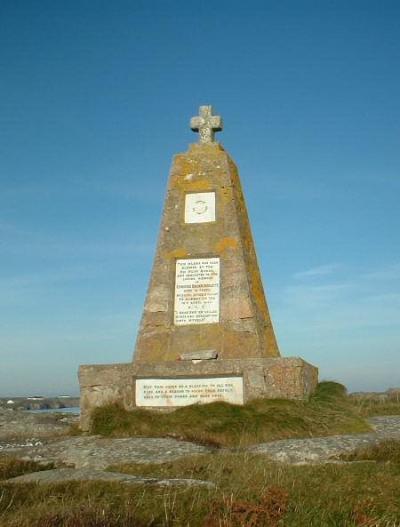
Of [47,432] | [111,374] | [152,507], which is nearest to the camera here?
[152,507]

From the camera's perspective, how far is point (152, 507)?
450 centimetres

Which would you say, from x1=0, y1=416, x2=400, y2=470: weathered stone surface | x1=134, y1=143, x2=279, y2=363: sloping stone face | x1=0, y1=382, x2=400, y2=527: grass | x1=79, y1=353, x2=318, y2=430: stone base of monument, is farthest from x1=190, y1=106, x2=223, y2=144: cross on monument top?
x1=0, y1=382, x2=400, y2=527: grass

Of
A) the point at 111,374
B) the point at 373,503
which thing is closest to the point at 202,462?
the point at 373,503

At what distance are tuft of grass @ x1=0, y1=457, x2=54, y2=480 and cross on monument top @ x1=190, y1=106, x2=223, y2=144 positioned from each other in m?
7.93

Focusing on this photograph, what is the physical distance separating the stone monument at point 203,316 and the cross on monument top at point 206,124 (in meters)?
0.02

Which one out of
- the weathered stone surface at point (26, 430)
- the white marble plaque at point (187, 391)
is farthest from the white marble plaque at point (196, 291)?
the weathered stone surface at point (26, 430)

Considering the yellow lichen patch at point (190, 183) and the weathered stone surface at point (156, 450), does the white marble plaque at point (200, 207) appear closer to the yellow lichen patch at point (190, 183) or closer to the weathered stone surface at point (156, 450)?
the yellow lichen patch at point (190, 183)

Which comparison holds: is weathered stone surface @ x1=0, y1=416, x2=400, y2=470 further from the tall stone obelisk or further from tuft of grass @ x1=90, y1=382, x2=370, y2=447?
the tall stone obelisk

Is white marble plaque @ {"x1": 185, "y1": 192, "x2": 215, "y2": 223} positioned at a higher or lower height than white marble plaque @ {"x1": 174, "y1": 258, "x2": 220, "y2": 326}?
higher

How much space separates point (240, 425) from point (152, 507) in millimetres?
5532

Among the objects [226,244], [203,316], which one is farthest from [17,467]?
[226,244]

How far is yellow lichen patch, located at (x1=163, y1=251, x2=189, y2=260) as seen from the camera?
12539 millimetres

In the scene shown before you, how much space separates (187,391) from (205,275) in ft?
7.47

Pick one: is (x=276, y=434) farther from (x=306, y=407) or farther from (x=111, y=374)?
(x=111, y=374)
